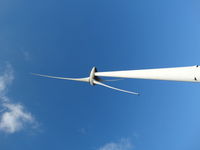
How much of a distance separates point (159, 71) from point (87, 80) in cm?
2353

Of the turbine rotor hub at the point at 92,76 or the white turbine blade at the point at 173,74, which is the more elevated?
the turbine rotor hub at the point at 92,76

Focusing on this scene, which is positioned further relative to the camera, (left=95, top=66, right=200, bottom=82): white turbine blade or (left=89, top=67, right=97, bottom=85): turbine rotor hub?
(left=89, top=67, right=97, bottom=85): turbine rotor hub

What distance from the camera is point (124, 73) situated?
28.2m

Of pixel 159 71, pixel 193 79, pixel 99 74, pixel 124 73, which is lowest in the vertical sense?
pixel 193 79

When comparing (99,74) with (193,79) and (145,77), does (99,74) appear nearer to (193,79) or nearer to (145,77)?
(145,77)

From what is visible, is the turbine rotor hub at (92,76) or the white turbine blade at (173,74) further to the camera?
the turbine rotor hub at (92,76)

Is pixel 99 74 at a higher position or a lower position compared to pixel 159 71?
higher

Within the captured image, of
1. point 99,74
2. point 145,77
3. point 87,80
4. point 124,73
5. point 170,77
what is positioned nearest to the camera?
point 170,77

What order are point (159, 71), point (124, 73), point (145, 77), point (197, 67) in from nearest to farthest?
point (197, 67) → point (159, 71) → point (145, 77) → point (124, 73)

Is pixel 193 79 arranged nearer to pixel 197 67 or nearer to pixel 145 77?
pixel 197 67

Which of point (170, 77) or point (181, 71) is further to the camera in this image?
point (170, 77)

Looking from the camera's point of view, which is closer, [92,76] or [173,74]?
[173,74]

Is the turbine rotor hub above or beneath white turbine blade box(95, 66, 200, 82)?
above

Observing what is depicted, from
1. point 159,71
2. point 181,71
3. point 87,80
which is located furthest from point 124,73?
point 87,80
